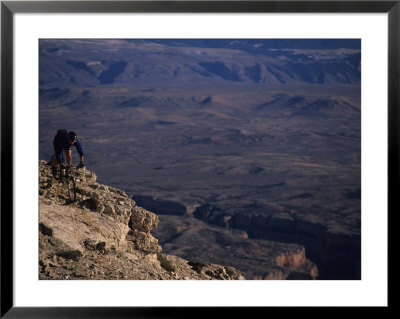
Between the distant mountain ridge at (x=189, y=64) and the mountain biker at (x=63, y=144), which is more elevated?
the distant mountain ridge at (x=189, y=64)

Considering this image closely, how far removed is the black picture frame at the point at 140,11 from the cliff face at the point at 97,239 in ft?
2.29

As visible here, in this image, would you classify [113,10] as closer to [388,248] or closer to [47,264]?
[47,264]

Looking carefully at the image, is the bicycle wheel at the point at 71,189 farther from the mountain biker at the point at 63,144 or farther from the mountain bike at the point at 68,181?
the mountain biker at the point at 63,144

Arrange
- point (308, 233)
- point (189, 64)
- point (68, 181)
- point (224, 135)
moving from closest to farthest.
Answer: point (68, 181)
point (308, 233)
point (224, 135)
point (189, 64)

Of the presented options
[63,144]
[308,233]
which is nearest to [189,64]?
[308,233]

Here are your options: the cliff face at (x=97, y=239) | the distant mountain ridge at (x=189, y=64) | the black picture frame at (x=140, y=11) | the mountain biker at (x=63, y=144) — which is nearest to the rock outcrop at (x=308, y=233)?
the cliff face at (x=97, y=239)

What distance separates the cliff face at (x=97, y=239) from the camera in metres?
6.27

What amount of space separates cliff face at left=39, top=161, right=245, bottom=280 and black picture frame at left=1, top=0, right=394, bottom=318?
70 centimetres

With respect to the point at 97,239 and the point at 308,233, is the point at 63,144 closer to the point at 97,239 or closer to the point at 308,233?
the point at 97,239

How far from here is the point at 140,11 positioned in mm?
5363

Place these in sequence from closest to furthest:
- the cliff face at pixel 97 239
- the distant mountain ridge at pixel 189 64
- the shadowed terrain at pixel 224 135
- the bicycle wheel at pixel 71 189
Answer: the cliff face at pixel 97 239
the bicycle wheel at pixel 71 189
the shadowed terrain at pixel 224 135
the distant mountain ridge at pixel 189 64

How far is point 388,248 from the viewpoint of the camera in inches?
213

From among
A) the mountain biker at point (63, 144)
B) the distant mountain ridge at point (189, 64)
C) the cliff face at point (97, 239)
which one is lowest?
the cliff face at point (97, 239)

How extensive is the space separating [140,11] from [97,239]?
2.54 metres
